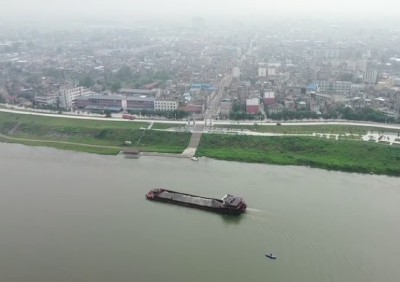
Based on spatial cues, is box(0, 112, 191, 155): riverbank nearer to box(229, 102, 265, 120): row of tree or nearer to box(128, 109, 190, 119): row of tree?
box(128, 109, 190, 119): row of tree

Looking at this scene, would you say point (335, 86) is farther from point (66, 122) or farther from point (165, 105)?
point (66, 122)

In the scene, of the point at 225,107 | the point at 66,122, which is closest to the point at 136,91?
the point at 66,122

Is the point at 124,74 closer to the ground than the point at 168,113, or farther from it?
closer to the ground

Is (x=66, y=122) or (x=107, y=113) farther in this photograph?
(x=107, y=113)

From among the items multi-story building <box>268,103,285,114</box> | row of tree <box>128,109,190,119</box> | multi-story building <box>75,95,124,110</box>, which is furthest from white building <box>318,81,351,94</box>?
multi-story building <box>75,95,124,110</box>

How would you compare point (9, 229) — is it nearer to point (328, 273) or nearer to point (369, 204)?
point (328, 273)

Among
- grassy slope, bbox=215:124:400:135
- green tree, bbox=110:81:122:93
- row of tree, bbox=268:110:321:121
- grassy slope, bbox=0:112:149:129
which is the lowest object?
green tree, bbox=110:81:122:93

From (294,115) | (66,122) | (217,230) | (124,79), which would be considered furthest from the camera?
(124,79)
